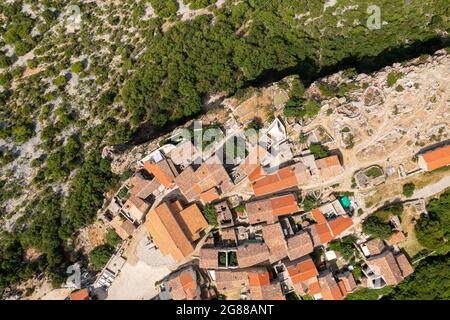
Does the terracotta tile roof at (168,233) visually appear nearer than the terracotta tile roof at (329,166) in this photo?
No

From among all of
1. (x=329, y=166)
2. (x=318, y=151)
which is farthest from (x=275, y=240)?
(x=318, y=151)

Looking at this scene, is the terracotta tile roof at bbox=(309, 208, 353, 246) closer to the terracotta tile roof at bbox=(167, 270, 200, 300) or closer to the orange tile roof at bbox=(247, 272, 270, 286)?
the orange tile roof at bbox=(247, 272, 270, 286)

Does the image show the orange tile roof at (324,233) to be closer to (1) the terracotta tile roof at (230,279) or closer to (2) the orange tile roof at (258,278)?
(2) the orange tile roof at (258,278)

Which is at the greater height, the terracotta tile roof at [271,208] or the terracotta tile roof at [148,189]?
the terracotta tile roof at [148,189]

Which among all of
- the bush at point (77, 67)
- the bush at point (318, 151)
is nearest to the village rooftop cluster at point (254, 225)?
the bush at point (318, 151)

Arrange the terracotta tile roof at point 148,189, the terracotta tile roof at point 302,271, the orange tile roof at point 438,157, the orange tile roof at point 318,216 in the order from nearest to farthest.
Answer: the orange tile roof at point 438,157 → the terracotta tile roof at point 302,271 → the orange tile roof at point 318,216 → the terracotta tile roof at point 148,189

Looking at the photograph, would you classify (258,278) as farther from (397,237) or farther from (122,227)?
(122,227)

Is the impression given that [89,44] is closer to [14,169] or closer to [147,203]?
[14,169]
